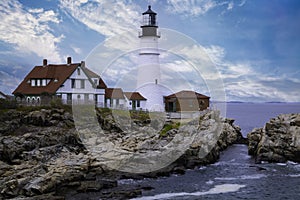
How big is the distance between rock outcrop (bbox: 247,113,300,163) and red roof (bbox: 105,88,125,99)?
16309 mm

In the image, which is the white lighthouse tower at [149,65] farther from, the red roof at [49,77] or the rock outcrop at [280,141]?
the rock outcrop at [280,141]

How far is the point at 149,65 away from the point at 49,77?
10598 mm

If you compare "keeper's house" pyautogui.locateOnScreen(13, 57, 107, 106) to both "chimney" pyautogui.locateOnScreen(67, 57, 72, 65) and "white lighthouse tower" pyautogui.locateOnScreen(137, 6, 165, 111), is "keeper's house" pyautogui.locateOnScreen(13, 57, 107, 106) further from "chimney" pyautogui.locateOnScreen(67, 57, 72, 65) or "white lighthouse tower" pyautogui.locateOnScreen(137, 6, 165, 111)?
"white lighthouse tower" pyautogui.locateOnScreen(137, 6, 165, 111)

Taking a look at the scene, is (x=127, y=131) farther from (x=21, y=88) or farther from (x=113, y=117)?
(x=21, y=88)

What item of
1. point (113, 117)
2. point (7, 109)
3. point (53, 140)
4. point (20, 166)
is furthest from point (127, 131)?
point (20, 166)

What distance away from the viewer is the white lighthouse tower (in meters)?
41.2

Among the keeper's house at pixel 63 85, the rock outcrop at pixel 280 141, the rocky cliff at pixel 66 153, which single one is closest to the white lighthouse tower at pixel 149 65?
the keeper's house at pixel 63 85

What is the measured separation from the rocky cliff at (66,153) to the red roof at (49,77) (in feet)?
22.9

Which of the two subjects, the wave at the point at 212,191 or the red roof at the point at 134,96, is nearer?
the wave at the point at 212,191

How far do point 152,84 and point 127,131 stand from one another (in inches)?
329

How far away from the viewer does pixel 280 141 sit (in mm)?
30891

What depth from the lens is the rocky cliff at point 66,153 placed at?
67.6 ft

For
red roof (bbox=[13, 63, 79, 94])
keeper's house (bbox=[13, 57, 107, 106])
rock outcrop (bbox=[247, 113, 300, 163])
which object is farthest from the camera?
red roof (bbox=[13, 63, 79, 94])

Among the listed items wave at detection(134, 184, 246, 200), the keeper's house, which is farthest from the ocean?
the keeper's house
